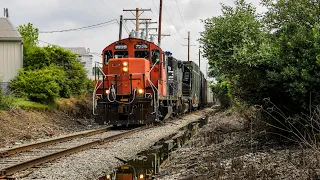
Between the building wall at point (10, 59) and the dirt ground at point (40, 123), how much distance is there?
13.2 feet

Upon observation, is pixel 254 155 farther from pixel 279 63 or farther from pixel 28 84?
pixel 28 84

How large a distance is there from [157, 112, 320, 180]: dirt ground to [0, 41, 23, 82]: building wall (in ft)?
56.1

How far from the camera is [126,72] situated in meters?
17.0

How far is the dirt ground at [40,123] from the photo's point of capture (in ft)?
47.5

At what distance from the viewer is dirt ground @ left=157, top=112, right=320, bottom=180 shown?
589 centimetres

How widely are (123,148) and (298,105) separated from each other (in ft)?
16.0

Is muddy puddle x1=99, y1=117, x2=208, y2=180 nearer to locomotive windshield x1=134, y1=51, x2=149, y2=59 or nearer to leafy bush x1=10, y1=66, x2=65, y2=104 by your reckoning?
locomotive windshield x1=134, y1=51, x2=149, y2=59

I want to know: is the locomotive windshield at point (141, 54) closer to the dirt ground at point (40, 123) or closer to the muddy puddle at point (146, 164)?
the dirt ground at point (40, 123)

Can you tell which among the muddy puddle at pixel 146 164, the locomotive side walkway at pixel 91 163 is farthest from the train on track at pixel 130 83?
the muddy puddle at pixel 146 164

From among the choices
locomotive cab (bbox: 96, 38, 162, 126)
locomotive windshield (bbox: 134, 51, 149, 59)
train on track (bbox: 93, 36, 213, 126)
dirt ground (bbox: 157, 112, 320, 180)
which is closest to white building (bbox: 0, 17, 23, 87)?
train on track (bbox: 93, 36, 213, 126)

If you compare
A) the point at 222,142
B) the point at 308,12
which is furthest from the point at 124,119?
the point at 308,12

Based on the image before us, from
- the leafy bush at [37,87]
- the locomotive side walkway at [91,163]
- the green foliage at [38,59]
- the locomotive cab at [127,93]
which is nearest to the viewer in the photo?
the locomotive side walkway at [91,163]

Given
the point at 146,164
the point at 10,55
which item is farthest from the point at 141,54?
the point at 10,55

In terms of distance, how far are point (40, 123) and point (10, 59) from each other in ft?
28.1
